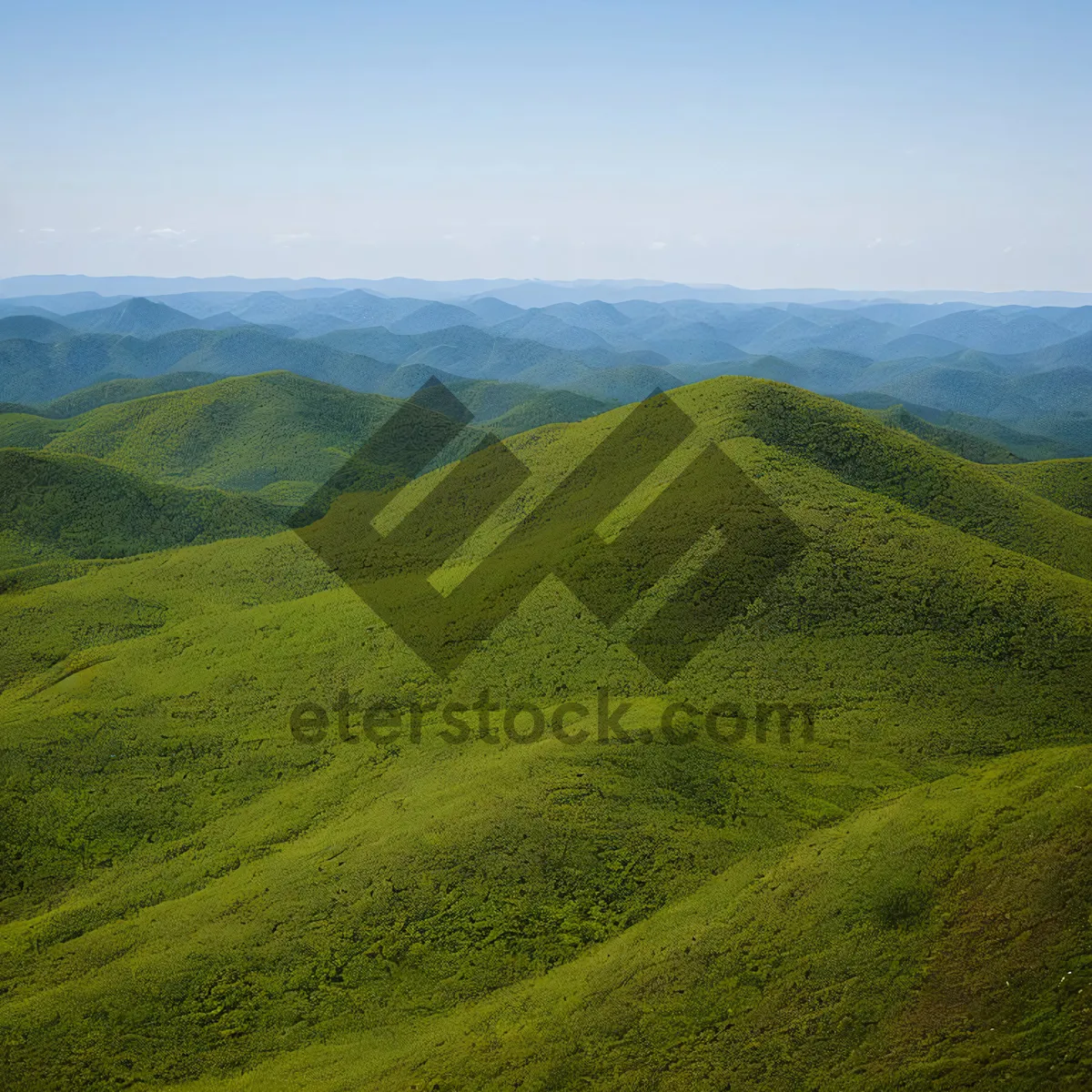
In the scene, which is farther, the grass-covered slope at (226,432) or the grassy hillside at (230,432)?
the grass-covered slope at (226,432)

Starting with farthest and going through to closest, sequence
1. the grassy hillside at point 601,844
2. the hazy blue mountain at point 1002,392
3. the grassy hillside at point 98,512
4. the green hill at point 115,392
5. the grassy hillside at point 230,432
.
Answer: the hazy blue mountain at point 1002,392, the green hill at point 115,392, the grassy hillside at point 230,432, the grassy hillside at point 98,512, the grassy hillside at point 601,844

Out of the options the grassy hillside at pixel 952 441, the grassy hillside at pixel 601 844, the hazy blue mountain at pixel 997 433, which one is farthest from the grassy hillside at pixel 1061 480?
the hazy blue mountain at pixel 997 433

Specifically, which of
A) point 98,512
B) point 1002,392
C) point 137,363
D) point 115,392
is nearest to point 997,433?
point 1002,392

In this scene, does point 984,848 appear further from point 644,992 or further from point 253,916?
point 253,916

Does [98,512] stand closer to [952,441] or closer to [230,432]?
[230,432]

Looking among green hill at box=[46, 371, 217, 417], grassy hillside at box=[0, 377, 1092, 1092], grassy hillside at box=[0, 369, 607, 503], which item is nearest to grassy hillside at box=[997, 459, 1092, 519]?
grassy hillside at box=[0, 377, 1092, 1092]

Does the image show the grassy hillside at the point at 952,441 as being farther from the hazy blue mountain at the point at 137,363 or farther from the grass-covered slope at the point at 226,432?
the hazy blue mountain at the point at 137,363

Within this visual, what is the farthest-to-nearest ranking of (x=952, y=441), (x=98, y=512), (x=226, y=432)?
(x=952, y=441), (x=226, y=432), (x=98, y=512)

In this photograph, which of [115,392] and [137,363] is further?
[137,363]
